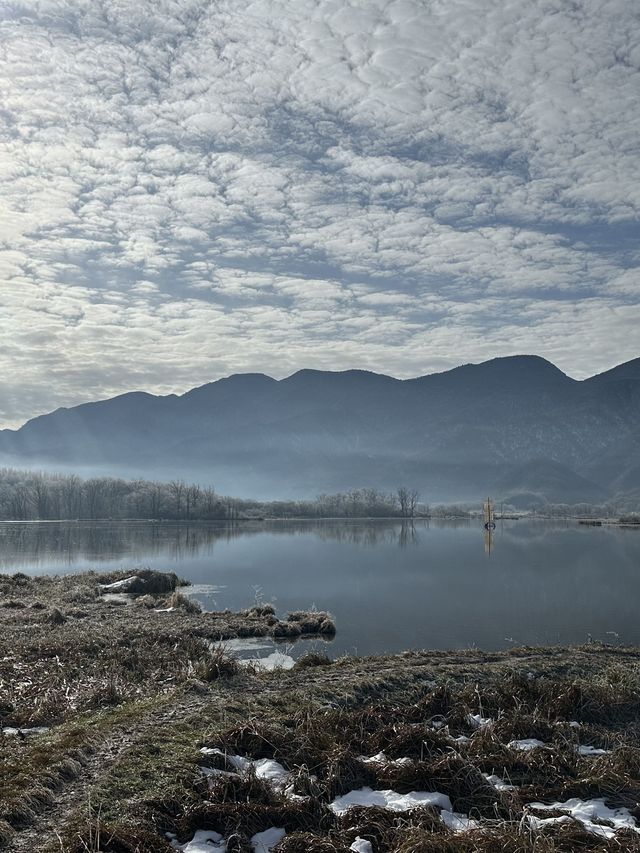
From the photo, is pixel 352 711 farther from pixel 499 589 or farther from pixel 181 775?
pixel 499 589

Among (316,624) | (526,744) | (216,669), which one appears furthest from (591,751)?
(316,624)

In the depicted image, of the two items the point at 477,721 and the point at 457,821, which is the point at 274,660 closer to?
the point at 477,721

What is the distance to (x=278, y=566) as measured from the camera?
196 feet

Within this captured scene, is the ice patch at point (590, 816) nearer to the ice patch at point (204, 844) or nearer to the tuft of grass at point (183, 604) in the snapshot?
the ice patch at point (204, 844)

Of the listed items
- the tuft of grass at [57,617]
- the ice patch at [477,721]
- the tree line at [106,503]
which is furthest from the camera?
the tree line at [106,503]

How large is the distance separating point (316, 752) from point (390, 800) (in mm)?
1732

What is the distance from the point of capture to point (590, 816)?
9258 millimetres

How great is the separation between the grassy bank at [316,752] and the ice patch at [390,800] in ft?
0.27

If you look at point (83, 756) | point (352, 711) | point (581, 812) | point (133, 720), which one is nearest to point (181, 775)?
point (83, 756)

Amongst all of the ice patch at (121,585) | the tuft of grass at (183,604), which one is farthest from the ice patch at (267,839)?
the ice patch at (121,585)

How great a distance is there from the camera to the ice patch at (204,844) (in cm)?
845

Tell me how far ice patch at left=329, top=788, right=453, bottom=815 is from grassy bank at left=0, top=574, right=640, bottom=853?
0.08 meters

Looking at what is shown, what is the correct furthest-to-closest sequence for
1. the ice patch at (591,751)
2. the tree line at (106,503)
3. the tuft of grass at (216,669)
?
the tree line at (106,503) → the tuft of grass at (216,669) → the ice patch at (591,751)

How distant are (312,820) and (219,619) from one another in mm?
21429
